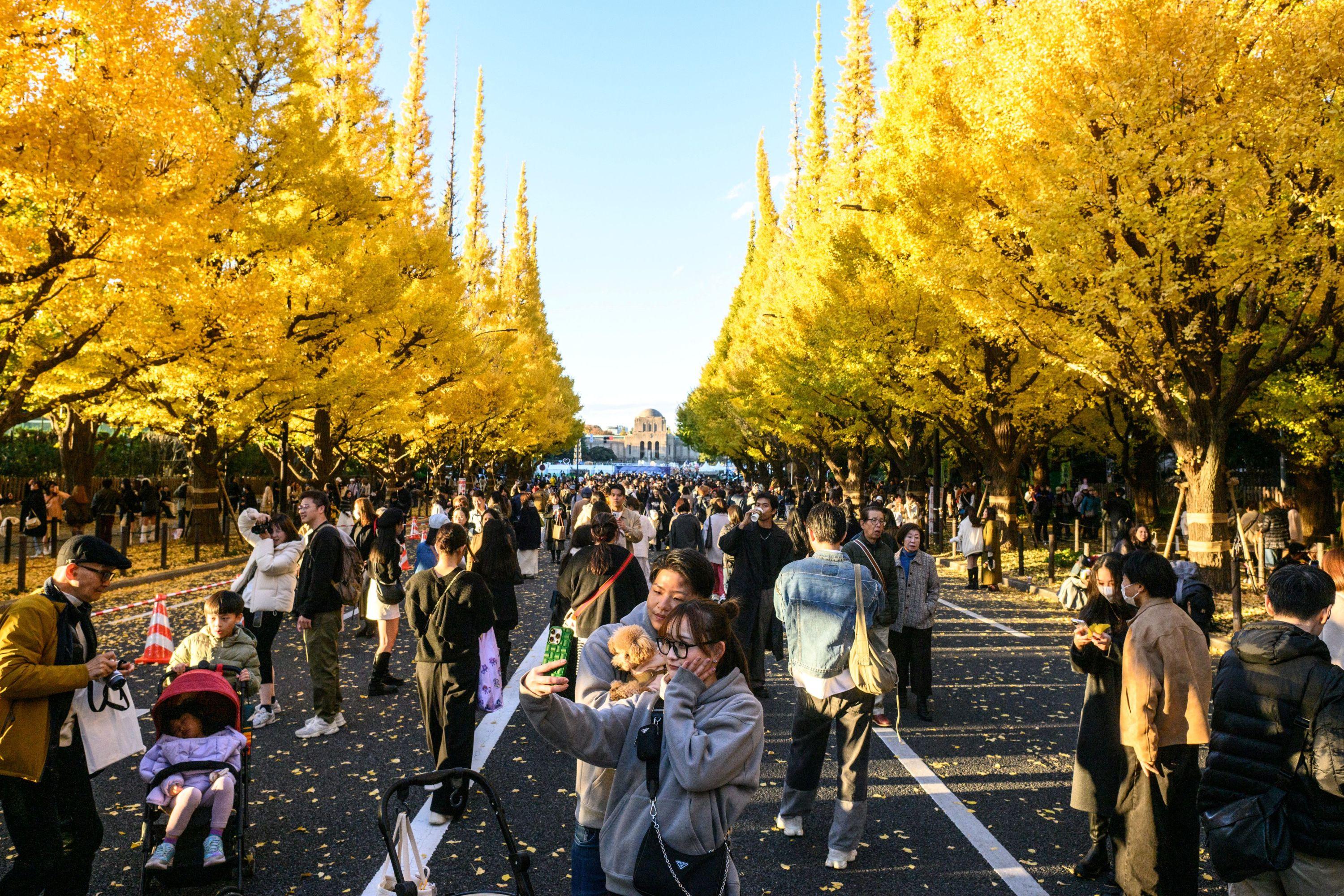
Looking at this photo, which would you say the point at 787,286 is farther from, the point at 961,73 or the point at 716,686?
the point at 716,686

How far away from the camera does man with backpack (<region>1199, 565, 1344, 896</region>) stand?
282 centimetres

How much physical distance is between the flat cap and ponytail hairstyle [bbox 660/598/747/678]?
2.54 m

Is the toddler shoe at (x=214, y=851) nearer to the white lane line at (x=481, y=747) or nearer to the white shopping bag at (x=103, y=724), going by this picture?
the white shopping bag at (x=103, y=724)

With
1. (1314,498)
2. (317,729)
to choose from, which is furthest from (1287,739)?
(1314,498)

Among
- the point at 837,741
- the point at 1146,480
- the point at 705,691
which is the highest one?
the point at 1146,480

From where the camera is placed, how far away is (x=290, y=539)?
6816mm

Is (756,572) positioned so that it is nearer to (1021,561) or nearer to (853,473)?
(1021,561)

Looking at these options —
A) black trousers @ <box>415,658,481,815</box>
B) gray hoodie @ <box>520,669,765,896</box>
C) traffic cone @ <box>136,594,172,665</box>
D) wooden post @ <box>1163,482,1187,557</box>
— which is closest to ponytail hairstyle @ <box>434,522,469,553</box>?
black trousers @ <box>415,658,481,815</box>

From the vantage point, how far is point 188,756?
409 centimetres

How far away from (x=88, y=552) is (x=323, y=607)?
272cm

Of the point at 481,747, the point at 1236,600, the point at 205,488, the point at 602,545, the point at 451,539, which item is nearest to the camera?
the point at 451,539

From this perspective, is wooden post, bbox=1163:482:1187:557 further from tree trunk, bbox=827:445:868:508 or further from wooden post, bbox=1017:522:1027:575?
tree trunk, bbox=827:445:868:508

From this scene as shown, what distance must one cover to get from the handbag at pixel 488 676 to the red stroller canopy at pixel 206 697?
132cm

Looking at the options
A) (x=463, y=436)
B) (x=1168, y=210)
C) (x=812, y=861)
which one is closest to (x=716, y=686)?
(x=812, y=861)
